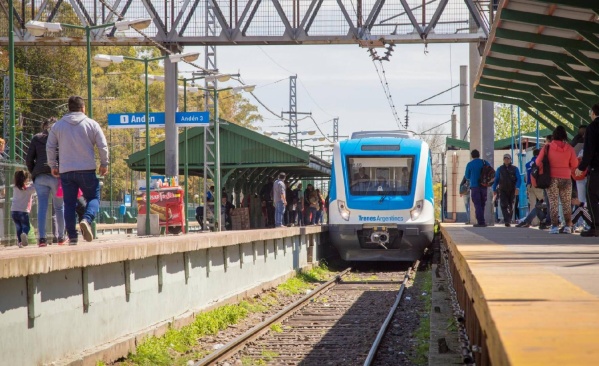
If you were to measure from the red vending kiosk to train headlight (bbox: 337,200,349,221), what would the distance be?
9.15 m

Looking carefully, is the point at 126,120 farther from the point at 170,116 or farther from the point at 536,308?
the point at 536,308

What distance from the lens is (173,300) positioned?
11758mm

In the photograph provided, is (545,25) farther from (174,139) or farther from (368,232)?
(174,139)

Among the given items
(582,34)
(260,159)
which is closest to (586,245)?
(582,34)

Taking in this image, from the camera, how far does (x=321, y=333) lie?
1291 cm

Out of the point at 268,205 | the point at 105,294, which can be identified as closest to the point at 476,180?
the point at 105,294

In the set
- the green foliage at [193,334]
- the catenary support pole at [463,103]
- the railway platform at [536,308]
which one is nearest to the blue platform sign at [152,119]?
the green foliage at [193,334]

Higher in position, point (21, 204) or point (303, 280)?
point (21, 204)

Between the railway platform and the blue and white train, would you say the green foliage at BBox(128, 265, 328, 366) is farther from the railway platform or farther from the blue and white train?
the blue and white train

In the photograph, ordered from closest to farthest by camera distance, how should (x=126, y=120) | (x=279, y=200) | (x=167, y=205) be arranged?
(x=167, y=205) < (x=126, y=120) < (x=279, y=200)

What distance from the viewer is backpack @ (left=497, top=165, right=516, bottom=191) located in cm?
2181

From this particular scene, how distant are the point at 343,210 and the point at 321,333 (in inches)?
414

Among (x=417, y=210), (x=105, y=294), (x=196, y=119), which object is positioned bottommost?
(x=105, y=294)

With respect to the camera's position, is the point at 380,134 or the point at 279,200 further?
the point at 279,200
